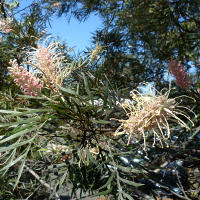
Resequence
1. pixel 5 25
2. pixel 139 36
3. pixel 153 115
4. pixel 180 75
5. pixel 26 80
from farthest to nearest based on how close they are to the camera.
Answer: pixel 139 36 → pixel 5 25 → pixel 180 75 → pixel 26 80 → pixel 153 115

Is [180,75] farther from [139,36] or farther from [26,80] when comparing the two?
[139,36]

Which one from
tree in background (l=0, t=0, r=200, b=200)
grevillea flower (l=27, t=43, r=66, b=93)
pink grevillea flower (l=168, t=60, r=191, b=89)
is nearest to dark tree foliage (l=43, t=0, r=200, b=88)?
tree in background (l=0, t=0, r=200, b=200)

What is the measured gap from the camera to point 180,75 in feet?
3.12

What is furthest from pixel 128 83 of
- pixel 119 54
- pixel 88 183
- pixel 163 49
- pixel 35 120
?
pixel 35 120

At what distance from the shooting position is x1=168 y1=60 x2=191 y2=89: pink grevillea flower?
928 millimetres

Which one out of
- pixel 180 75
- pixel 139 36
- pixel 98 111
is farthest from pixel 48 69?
pixel 139 36

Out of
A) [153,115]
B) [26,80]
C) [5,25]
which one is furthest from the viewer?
[5,25]

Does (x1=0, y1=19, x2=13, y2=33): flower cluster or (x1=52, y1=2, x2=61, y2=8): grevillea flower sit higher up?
(x1=52, y1=2, x2=61, y2=8): grevillea flower

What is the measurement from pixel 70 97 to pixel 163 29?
5.30ft

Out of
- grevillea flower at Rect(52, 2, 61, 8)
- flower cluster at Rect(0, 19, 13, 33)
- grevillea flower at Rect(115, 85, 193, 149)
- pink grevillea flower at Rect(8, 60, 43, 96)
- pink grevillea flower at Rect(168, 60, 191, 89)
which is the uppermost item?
grevillea flower at Rect(52, 2, 61, 8)

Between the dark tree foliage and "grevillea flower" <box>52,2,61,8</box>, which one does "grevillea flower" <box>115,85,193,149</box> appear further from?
"grevillea flower" <box>52,2,61,8</box>

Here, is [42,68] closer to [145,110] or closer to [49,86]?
[49,86]

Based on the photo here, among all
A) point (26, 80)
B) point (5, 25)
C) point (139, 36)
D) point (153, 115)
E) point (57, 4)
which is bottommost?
point (153, 115)

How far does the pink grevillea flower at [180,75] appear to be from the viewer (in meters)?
0.93
